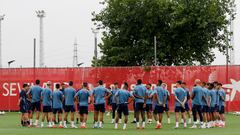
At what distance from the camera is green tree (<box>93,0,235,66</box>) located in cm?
5844

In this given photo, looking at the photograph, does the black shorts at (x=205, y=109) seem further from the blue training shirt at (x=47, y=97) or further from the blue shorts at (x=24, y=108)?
the blue shorts at (x=24, y=108)

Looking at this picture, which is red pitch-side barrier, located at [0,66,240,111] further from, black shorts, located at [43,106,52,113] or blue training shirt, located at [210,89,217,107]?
black shorts, located at [43,106,52,113]

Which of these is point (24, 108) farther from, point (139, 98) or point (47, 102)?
point (139, 98)

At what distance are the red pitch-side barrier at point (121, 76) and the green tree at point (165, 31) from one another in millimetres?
12774

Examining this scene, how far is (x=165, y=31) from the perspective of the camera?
197ft

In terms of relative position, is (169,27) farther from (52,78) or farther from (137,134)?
(137,134)

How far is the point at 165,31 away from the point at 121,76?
49.5 feet

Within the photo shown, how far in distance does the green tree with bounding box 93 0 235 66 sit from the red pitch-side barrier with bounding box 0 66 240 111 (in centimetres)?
1277

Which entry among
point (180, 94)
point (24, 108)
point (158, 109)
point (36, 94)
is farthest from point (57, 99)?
point (180, 94)

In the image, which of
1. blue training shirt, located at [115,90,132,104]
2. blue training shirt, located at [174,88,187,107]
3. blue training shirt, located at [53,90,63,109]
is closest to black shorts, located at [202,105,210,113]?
blue training shirt, located at [174,88,187,107]

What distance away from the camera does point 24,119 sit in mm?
31562

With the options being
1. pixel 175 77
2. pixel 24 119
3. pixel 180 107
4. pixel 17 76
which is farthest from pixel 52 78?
pixel 180 107

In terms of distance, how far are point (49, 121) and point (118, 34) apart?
31.5 m

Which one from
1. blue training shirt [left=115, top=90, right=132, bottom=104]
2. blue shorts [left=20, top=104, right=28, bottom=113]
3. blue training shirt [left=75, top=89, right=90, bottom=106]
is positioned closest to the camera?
blue training shirt [left=115, top=90, right=132, bottom=104]
